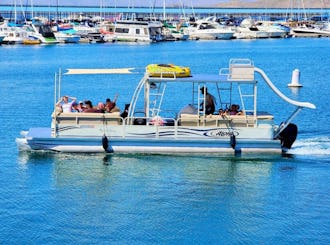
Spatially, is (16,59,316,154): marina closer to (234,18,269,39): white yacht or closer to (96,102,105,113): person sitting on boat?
(96,102,105,113): person sitting on boat

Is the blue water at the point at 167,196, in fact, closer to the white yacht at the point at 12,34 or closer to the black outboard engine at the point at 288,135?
the black outboard engine at the point at 288,135

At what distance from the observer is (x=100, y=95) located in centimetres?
4572

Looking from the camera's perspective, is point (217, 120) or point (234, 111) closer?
point (217, 120)

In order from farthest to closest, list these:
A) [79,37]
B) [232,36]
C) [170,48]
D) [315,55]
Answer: [232,36] < [79,37] < [170,48] < [315,55]

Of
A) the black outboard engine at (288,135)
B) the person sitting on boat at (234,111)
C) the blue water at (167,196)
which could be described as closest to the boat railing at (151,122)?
the person sitting on boat at (234,111)

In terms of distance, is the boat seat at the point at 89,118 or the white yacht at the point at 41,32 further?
the white yacht at the point at 41,32

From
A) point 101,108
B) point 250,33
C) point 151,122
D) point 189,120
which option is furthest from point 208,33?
point 189,120

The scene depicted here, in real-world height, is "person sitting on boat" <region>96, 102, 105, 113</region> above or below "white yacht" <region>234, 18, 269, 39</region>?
below

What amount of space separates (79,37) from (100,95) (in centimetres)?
7224

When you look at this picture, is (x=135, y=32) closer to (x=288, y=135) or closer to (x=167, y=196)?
(x=288, y=135)

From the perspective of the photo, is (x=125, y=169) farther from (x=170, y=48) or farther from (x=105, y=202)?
(x=170, y=48)

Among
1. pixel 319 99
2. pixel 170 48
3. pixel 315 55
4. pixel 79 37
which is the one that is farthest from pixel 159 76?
pixel 79 37

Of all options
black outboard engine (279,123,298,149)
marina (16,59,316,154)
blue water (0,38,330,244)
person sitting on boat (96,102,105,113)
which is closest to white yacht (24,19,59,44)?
blue water (0,38,330,244)

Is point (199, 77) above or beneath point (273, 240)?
above
